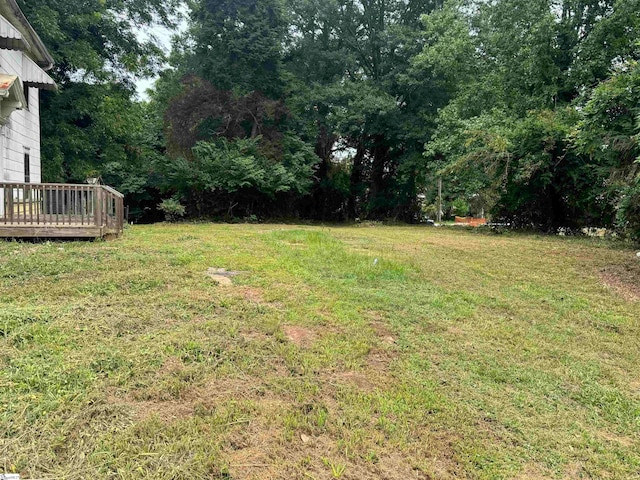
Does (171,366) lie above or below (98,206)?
below

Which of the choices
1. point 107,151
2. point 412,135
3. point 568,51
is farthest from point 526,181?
point 107,151

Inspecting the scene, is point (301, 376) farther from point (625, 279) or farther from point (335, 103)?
point (335, 103)

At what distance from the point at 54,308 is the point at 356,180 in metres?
20.2

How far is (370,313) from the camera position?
4.52m

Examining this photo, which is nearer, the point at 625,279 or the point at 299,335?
the point at 299,335

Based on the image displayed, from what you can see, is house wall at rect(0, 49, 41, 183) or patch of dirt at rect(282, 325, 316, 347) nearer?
patch of dirt at rect(282, 325, 316, 347)

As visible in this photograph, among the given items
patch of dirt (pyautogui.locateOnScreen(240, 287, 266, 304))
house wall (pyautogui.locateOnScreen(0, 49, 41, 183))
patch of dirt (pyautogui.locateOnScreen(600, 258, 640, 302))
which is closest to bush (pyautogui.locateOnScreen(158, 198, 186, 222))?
house wall (pyautogui.locateOnScreen(0, 49, 41, 183))

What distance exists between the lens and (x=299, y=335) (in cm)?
379

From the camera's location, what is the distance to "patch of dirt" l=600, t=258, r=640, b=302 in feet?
19.6

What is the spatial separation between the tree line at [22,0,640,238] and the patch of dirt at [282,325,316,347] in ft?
36.1

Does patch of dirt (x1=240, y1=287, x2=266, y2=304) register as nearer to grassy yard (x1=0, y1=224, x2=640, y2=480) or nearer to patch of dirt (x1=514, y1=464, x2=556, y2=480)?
grassy yard (x1=0, y1=224, x2=640, y2=480)

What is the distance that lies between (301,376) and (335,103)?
17504mm

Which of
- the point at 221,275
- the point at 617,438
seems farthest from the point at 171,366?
the point at 617,438

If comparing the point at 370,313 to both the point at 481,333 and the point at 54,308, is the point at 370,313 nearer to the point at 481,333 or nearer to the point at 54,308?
the point at 481,333
